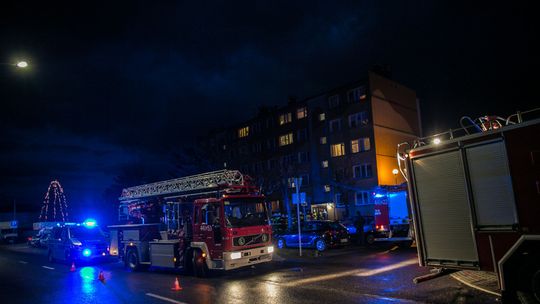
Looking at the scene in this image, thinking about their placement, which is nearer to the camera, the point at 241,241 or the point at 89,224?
the point at 241,241

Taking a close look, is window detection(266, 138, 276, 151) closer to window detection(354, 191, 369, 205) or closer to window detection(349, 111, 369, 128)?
window detection(349, 111, 369, 128)

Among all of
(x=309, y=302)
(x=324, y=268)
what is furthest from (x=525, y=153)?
(x=324, y=268)

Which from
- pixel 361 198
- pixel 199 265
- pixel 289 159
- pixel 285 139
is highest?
pixel 285 139

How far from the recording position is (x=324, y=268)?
14.4 metres

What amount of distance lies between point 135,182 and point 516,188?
7273cm

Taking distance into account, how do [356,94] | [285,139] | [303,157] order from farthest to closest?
[285,139] < [303,157] < [356,94]

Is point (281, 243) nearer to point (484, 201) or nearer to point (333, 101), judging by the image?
point (484, 201)

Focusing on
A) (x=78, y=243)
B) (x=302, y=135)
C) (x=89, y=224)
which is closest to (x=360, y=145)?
(x=302, y=135)

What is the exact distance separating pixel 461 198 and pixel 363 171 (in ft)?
115

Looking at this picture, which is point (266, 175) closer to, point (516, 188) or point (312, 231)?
point (312, 231)

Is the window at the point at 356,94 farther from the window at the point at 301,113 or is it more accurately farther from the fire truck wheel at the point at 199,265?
the fire truck wheel at the point at 199,265

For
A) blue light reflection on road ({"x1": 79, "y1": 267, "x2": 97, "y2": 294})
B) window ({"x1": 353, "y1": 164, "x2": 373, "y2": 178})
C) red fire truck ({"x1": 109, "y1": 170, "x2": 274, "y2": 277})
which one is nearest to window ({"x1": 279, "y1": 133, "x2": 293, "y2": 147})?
window ({"x1": 353, "y1": 164, "x2": 373, "y2": 178})

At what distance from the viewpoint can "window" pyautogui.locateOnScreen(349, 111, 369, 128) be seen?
42.2 metres

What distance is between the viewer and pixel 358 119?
43.0m
